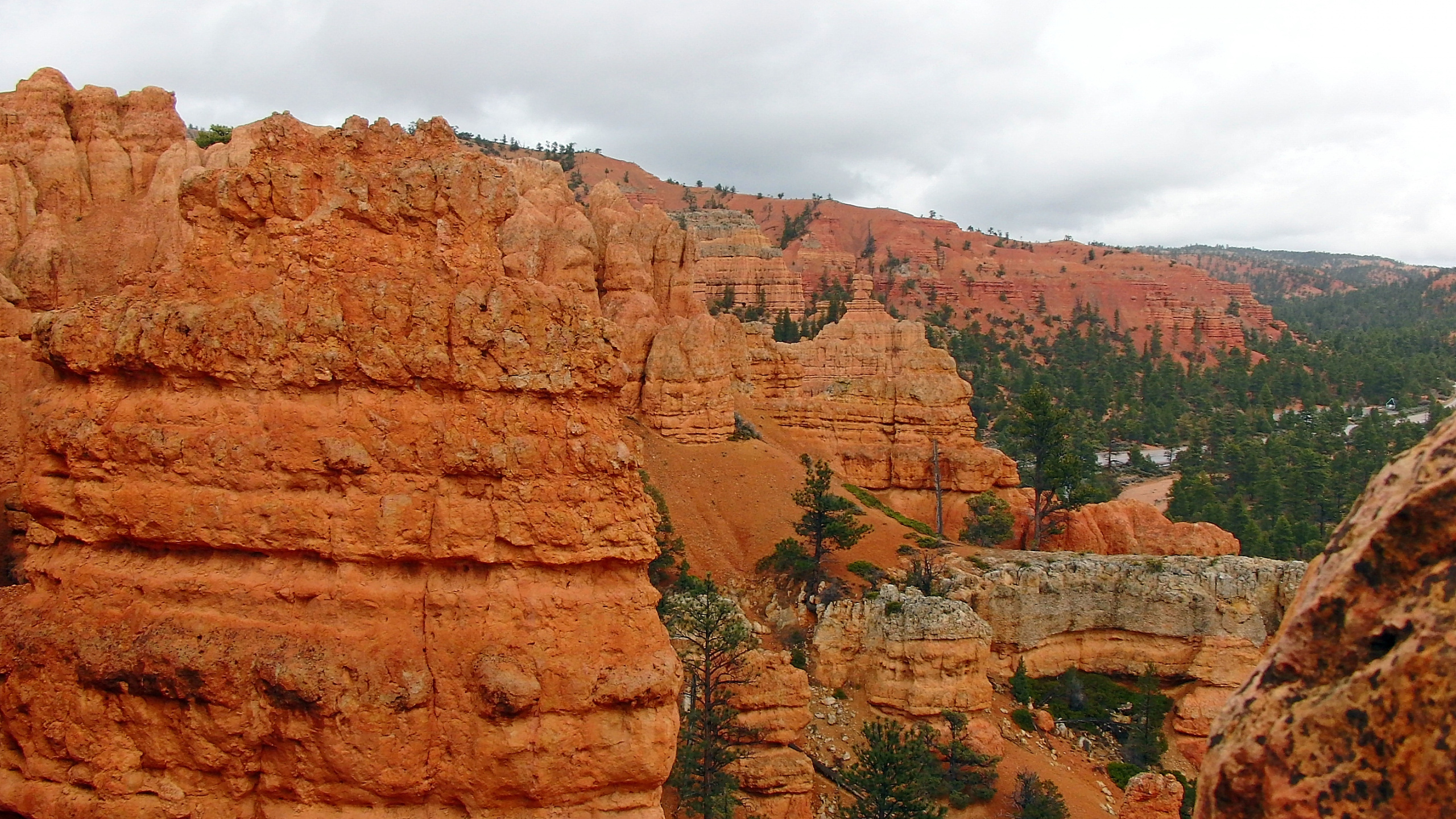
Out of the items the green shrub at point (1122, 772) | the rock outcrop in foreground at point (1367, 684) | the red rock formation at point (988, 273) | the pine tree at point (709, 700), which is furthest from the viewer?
the red rock formation at point (988, 273)

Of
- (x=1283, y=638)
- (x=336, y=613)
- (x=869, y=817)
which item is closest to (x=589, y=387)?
(x=336, y=613)

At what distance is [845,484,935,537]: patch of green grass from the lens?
39875 millimetres

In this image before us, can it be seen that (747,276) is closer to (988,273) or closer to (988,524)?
(988,524)

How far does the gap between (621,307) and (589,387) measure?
3049cm

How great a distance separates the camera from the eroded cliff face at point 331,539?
1020 centimetres

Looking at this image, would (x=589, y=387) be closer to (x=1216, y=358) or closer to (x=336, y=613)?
(x=336, y=613)

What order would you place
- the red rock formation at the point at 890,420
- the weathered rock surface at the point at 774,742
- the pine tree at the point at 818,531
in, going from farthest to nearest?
the red rock formation at the point at 890,420 → the pine tree at the point at 818,531 → the weathered rock surface at the point at 774,742

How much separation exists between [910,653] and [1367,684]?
25325mm

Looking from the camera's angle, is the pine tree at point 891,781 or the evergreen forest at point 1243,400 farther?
the evergreen forest at point 1243,400

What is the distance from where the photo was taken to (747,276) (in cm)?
8712

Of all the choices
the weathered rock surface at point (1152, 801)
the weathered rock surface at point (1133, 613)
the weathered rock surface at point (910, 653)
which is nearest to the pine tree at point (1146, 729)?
the weathered rock surface at point (1133, 613)

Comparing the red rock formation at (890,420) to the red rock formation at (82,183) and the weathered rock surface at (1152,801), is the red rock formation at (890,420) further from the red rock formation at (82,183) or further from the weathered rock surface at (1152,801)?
the red rock formation at (82,183)

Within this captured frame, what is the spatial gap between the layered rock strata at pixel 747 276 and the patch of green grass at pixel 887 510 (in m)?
Result: 42.3

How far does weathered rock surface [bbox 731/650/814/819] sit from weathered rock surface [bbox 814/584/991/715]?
17.9 feet
